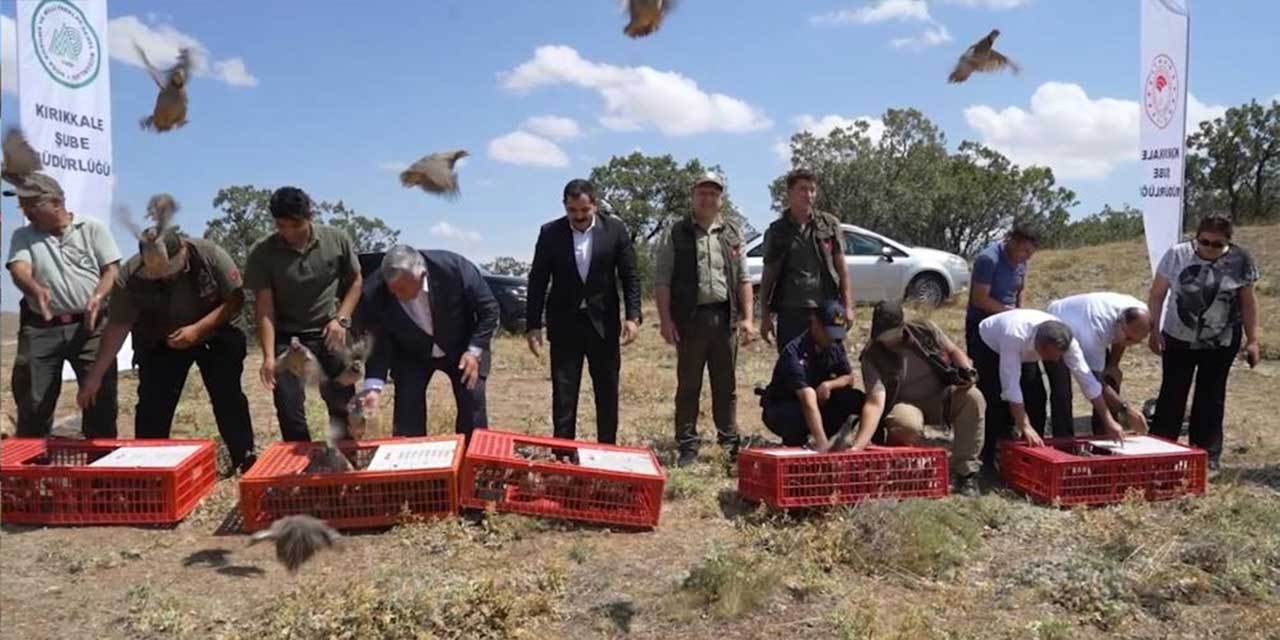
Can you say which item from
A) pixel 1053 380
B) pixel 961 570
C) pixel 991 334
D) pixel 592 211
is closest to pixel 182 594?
pixel 592 211

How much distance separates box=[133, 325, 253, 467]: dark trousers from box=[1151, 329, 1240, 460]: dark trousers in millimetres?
4945

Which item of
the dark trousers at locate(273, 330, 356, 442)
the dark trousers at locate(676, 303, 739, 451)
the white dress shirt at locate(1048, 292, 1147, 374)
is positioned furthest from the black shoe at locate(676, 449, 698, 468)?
the white dress shirt at locate(1048, 292, 1147, 374)

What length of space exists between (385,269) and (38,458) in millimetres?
1792

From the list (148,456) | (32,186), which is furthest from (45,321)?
(148,456)

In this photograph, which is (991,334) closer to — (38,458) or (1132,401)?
(1132,401)

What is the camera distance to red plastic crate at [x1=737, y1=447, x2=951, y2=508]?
13.4 ft

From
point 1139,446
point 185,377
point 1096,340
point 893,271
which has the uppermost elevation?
point 893,271

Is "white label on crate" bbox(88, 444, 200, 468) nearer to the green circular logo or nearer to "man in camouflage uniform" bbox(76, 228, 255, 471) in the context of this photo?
"man in camouflage uniform" bbox(76, 228, 255, 471)

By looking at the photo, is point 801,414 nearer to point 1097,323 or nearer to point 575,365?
point 575,365

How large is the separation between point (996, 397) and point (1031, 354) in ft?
1.22

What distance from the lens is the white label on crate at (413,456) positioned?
13.2ft

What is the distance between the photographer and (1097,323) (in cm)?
484

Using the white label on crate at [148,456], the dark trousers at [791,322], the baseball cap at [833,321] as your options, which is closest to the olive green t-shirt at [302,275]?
the white label on crate at [148,456]

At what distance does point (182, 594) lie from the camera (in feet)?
11.2
